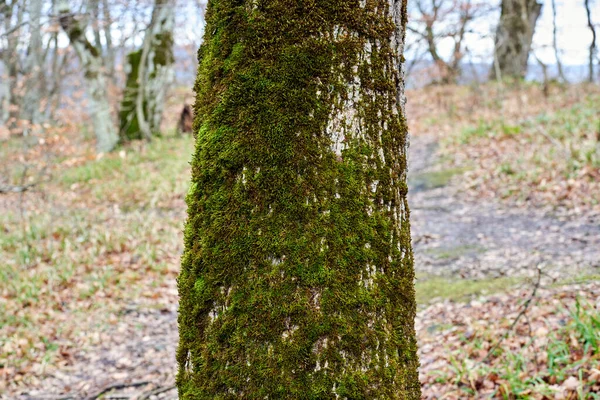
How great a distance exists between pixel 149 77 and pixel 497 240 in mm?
13213

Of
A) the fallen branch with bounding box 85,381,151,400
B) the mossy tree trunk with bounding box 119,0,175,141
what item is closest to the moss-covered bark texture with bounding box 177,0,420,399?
the fallen branch with bounding box 85,381,151,400

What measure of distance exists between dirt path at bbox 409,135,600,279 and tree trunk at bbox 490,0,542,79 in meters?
12.9

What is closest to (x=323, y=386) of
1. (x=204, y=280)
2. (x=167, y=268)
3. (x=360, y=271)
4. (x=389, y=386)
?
(x=389, y=386)

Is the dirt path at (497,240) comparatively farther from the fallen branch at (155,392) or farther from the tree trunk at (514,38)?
the tree trunk at (514,38)

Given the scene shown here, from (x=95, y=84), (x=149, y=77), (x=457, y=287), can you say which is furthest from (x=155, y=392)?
(x=149, y=77)

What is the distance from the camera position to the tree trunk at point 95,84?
15.4 meters

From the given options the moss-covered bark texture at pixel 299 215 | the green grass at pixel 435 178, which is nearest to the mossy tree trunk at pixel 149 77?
the green grass at pixel 435 178

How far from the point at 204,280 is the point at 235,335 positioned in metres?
0.24

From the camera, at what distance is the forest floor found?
4.19 meters

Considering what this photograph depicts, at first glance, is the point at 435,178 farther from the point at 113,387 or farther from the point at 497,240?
the point at 113,387

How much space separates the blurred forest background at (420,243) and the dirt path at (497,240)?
4cm

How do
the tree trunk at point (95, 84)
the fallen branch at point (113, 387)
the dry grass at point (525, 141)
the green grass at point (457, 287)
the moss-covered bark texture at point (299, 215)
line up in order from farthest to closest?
1. the tree trunk at point (95, 84)
2. the dry grass at point (525, 141)
3. the green grass at point (457, 287)
4. the fallen branch at point (113, 387)
5. the moss-covered bark texture at point (299, 215)

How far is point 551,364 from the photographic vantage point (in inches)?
146

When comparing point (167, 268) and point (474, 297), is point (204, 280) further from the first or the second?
point (167, 268)
